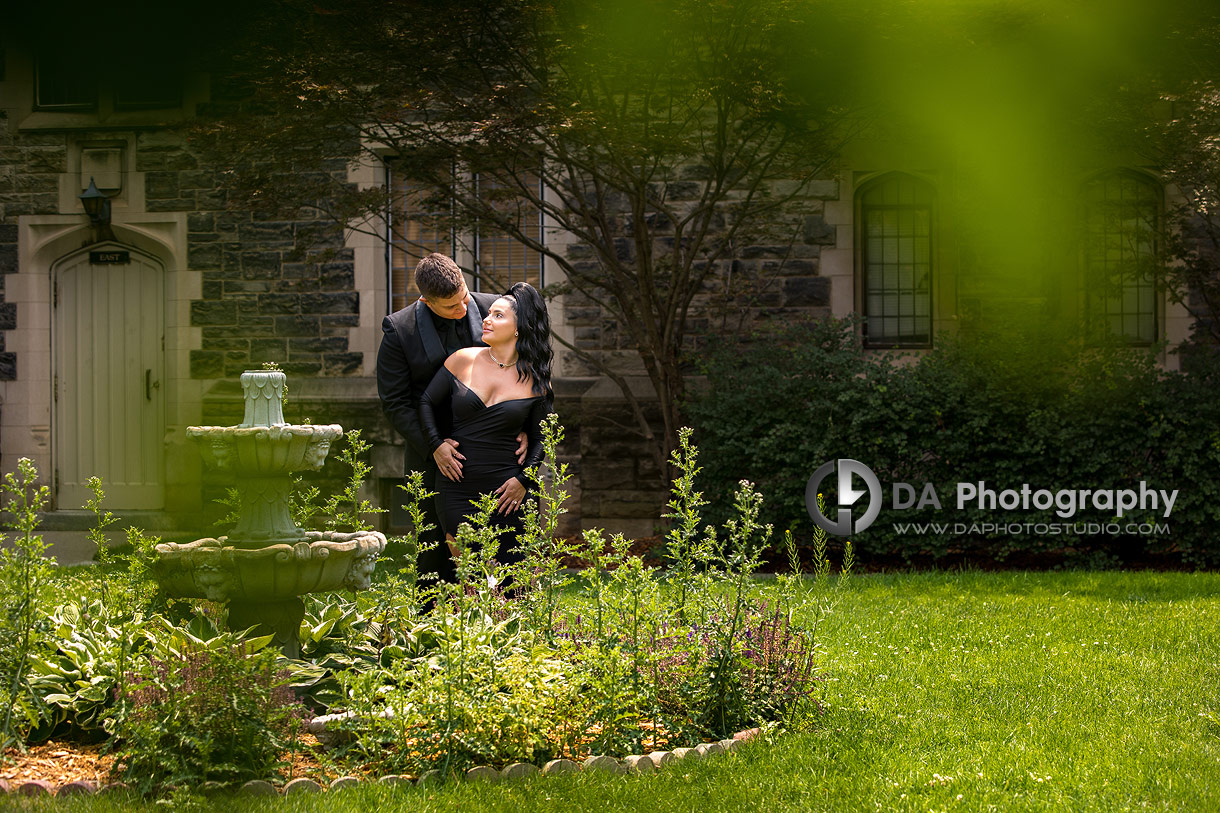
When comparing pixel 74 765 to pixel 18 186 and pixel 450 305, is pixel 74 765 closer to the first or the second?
A: pixel 450 305

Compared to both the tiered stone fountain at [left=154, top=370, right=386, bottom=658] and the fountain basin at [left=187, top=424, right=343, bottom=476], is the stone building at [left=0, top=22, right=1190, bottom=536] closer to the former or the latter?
the tiered stone fountain at [left=154, top=370, right=386, bottom=658]

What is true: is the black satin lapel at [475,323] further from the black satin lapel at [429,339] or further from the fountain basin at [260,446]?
the fountain basin at [260,446]

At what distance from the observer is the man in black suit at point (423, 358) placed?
4.81 m

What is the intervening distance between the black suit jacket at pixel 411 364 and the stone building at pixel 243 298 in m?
4.81

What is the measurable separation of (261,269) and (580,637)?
7639 mm

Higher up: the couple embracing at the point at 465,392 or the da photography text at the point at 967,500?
the couple embracing at the point at 465,392

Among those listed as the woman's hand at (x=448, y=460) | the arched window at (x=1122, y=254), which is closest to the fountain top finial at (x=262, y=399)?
the woman's hand at (x=448, y=460)

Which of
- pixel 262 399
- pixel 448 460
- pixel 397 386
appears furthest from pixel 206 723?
pixel 397 386

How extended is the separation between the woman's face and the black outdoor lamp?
7643mm

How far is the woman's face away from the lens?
4.68m

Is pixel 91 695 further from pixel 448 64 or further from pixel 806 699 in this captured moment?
pixel 448 64

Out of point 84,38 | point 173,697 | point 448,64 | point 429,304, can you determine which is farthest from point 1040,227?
point 84,38

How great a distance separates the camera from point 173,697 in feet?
10.5

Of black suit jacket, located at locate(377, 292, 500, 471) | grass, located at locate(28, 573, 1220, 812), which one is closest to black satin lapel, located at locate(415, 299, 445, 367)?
black suit jacket, located at locate(377, 292, 500, 471)
